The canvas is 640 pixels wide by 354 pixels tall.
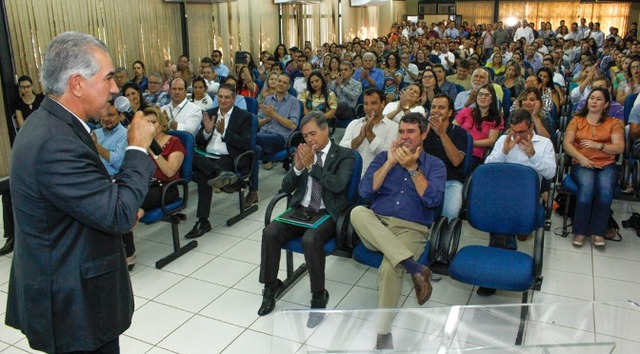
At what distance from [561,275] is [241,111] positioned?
3.00 m

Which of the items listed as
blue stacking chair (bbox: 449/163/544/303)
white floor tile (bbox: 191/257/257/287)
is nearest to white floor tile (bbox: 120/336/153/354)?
white floor tile (bbox: 191/257/257/287)

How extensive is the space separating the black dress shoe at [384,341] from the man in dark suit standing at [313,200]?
105 cm

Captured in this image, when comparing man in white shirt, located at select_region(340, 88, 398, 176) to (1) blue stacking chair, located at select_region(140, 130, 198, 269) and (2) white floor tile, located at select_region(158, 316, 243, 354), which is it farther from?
(2) white floor tile, located at select_region(158, 316, 243, 354)

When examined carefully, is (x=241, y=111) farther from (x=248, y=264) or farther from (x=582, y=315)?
(x=582, y=315)

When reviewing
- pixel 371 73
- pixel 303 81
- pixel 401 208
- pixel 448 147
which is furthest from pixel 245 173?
pixel 371 73

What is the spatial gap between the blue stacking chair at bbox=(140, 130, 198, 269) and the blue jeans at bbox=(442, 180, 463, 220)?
1.91m

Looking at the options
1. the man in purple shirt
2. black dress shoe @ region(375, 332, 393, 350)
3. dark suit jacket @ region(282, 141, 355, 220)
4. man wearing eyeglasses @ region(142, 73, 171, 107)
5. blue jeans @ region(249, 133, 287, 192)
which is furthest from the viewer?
man wearing eyeglasses @ region(142, 73, 171, 107)

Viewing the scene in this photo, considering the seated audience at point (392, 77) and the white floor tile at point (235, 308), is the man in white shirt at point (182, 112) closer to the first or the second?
the white floor tile at point (235, 308)

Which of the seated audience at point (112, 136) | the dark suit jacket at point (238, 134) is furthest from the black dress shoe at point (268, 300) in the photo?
the dark suit jacket at point (238, 134)

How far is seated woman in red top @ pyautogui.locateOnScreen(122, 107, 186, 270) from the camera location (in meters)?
3.75

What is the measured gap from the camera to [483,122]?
457cm

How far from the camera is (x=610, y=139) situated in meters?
4.09

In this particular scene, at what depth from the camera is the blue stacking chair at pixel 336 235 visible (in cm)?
316

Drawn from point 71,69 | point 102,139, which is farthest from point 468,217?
point 102,139
